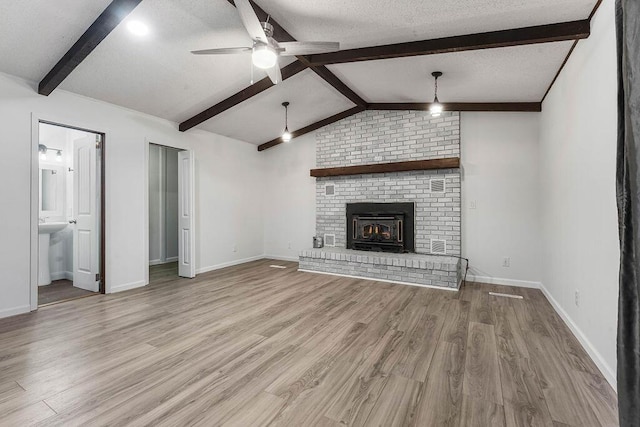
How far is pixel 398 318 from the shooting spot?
305 cm

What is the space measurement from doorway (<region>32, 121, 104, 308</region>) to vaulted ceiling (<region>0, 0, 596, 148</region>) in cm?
96

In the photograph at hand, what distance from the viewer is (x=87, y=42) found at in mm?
2615

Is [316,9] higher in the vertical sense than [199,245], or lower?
higher

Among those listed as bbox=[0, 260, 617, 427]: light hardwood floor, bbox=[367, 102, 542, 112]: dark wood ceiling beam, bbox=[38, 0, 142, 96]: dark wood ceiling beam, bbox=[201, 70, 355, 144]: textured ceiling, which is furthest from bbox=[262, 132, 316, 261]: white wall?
bbox=[38, 0, 142, 96]: dark wood ceiling beam

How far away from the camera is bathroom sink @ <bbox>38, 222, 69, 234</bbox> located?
4.04m

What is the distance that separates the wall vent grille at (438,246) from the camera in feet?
15.4

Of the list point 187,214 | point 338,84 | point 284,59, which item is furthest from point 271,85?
point 187,214

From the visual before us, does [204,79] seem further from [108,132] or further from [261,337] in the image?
[261,337]

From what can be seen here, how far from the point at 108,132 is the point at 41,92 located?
2.48 feet

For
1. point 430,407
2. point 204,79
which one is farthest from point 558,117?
point 204,79

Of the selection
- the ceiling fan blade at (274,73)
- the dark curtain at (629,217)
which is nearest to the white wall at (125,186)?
the ceiling fan blade at (274,73)

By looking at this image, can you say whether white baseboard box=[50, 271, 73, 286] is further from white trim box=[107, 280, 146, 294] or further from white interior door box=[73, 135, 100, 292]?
white trim box=[107, 280, 146, 294]

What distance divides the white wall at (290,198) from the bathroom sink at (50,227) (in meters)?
3.53

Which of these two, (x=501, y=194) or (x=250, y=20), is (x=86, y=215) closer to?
(x=250, y=20)
